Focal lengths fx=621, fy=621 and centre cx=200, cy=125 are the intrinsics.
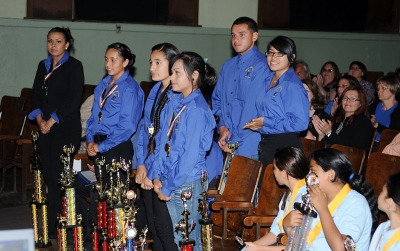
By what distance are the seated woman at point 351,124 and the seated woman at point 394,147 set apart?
176 millimetres

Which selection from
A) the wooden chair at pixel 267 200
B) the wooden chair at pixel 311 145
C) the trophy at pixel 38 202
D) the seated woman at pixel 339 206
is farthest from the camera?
the wooden chair at pixel 311 145

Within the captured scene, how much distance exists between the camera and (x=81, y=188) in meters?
4.62

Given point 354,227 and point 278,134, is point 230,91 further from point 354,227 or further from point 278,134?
point 354,227

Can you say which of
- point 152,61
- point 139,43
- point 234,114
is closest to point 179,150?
point 152,61

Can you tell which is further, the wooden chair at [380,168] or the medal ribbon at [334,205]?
the wooden chair at [380,168]

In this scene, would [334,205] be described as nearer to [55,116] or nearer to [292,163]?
[292,163]

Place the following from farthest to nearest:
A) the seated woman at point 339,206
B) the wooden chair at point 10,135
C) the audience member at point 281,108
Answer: the wooden chair at point 10,135 → the audience member at point 281,108 → the seated woman at point 339,206

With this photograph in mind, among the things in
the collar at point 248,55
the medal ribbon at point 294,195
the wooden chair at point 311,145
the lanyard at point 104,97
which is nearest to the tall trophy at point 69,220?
the lanyard at point 104,97

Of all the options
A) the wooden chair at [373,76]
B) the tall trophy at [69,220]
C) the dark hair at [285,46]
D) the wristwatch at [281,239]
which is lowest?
the tall trophy at [69,220]

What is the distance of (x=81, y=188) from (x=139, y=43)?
4.38 metres

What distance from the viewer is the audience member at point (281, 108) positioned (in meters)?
4.06

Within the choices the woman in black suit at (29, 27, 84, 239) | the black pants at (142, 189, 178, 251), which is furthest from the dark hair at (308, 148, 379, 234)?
the woman in black suit at (29, 27, 84, 239)

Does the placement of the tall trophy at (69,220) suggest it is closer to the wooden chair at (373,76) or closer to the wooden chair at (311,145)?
the wooden chair at (311,145)

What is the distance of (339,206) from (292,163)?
40 cm
